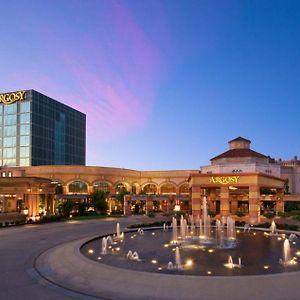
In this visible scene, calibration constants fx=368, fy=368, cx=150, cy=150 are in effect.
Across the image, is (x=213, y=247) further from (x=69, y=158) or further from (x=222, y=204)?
(x=69, y=158)

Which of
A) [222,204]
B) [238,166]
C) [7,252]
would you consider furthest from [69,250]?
[238,166]

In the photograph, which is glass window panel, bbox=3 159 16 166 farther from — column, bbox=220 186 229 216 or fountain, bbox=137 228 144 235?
fountain, bbox=137 228 144 235

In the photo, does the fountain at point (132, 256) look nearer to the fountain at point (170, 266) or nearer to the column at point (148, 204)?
the fountain at point (170, 266)

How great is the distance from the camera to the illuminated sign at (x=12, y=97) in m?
100

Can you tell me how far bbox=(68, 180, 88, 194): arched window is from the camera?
85.4 metres

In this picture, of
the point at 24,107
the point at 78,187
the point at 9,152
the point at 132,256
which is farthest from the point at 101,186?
the point at 132,256

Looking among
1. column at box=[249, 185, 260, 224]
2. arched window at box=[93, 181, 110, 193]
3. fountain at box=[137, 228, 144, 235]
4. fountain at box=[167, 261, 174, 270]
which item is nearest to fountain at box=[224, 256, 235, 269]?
fountain at box=[167, 261, 174, 270]

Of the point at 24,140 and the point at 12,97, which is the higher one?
the point at 12,97

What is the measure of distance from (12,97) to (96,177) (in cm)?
3544

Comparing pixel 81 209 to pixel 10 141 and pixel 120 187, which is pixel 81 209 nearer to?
pixel 120 187

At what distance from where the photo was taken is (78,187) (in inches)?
3391

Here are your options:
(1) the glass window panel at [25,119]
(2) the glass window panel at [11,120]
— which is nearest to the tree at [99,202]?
(1) the glass window panel at [25,119]

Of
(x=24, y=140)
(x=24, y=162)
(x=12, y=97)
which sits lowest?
(x=24, y=162)

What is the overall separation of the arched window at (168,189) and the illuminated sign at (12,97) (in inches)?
1773
